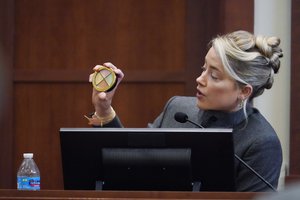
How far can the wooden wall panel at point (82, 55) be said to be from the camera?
16.9 ft

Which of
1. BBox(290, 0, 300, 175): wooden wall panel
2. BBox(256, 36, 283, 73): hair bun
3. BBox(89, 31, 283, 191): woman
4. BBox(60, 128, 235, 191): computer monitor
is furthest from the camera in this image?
BBox(290, 0, 300, 175): wooden wall panel

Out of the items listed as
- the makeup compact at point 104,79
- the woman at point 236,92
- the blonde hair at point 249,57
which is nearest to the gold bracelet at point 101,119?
the woman at point 236,92

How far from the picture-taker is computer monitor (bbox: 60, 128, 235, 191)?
2949mm

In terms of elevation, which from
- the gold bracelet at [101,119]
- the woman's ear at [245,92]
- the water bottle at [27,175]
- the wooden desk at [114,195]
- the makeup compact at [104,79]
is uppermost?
the makeup compact at [104,79]

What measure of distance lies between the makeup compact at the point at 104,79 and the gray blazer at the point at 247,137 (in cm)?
19

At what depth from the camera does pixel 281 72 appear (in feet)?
16.4

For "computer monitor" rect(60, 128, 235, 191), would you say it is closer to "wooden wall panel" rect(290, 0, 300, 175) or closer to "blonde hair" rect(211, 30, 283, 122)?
"blonde hair" rect(211, 30, 283, 122)

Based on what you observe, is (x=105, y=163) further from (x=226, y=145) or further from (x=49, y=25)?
(x=49, y=25)

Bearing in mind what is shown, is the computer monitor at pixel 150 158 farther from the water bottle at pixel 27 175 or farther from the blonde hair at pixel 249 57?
the water bottle at pixel 27 175

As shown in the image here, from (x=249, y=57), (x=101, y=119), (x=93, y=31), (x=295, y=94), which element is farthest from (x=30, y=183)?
(x=295, y=94)

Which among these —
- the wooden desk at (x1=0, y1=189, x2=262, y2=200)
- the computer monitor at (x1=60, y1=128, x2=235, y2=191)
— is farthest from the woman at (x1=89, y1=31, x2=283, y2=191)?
the wooden desk at (x1=0, y1=189, x2=262, y2=200)

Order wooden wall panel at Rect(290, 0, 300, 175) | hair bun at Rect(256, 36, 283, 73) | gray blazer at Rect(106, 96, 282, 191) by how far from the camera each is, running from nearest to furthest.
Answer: gray blazer at Rect(106, 96, 282, 191) → hair bun at Rect(256, 36, 283, 73) → wooden wall panel at Rect(290, 0, 300, 175)

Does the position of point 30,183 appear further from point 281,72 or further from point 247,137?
point 281,72

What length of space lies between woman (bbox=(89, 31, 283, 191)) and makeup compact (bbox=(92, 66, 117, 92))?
0.16 ft
